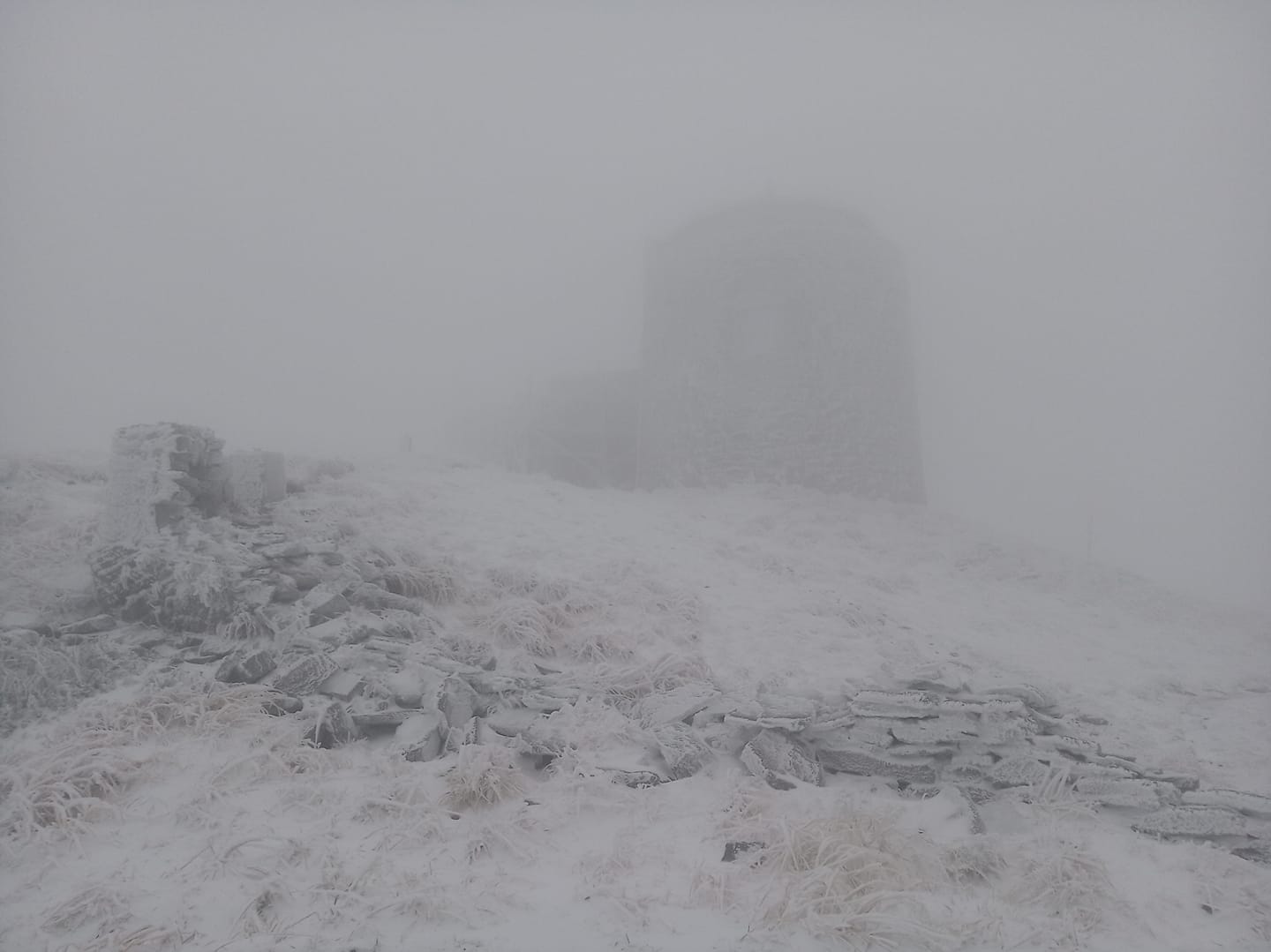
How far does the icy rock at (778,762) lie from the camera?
3973mm

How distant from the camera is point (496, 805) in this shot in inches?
139

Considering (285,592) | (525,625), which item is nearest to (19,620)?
(285,592)

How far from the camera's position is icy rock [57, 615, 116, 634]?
4.92 metres

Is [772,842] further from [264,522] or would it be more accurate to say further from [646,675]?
[264,522]

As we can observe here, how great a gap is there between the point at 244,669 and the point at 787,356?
38.4ft

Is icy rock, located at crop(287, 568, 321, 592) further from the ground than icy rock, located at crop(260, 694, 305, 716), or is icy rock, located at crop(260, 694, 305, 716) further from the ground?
icy rock, located at crop(287, 568, 321, 592)

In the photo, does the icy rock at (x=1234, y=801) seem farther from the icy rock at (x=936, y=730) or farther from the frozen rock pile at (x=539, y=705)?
the icy rock at (x=936, y=730)

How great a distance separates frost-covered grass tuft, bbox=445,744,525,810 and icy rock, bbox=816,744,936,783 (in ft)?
6.32

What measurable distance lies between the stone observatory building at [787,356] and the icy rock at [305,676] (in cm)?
1038

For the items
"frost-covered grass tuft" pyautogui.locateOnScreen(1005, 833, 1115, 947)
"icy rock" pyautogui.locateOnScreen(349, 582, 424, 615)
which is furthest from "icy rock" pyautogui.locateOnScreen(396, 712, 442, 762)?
"frost-covered grass tuft" pyautogui.locateOnScreen(1005, 833, 1115, 947)

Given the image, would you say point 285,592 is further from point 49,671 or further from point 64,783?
point 64,783

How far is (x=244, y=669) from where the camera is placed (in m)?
4.62

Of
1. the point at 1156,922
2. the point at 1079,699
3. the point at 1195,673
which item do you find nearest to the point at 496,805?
the point at 1156,922

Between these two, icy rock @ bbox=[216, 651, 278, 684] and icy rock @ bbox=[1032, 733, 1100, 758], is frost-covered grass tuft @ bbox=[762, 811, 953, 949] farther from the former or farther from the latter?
icy rock @ bbox=[216, 651, 278, 684]
